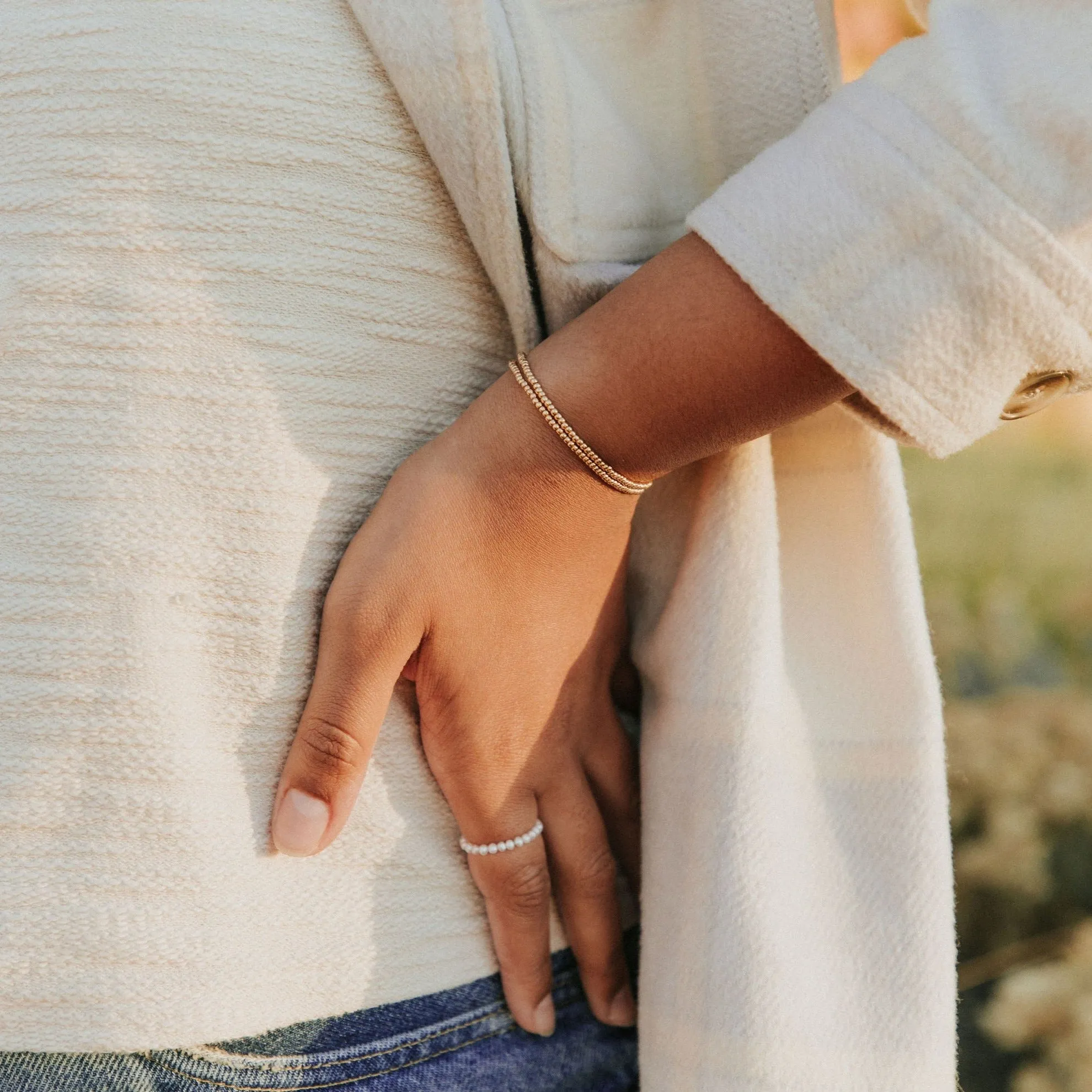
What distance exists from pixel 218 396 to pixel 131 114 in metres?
0.22

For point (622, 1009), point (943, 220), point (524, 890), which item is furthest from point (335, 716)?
point (943, 220)

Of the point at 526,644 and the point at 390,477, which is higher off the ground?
the point at 390,477

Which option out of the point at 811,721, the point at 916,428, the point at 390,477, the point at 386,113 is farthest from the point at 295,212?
the point at 811,721

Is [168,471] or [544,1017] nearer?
[168,471]

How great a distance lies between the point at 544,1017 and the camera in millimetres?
957

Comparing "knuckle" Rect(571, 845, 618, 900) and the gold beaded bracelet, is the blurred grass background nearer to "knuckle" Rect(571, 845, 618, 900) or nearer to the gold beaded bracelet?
the gold beaded bracelet

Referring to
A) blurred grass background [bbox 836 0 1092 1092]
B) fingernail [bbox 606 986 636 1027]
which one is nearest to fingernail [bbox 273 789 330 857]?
fingernail [bbox 606 986 636 1027]

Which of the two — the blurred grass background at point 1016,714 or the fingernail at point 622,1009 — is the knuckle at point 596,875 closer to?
the fingernail at point 622,1009

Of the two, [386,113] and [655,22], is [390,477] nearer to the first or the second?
[386,113]

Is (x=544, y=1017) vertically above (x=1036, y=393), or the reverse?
(x=1036, y=393)

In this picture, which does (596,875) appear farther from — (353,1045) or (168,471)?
(168,471)

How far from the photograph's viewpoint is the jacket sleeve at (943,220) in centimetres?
70

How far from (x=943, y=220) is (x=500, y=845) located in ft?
2.05

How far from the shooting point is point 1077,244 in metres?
0.70
